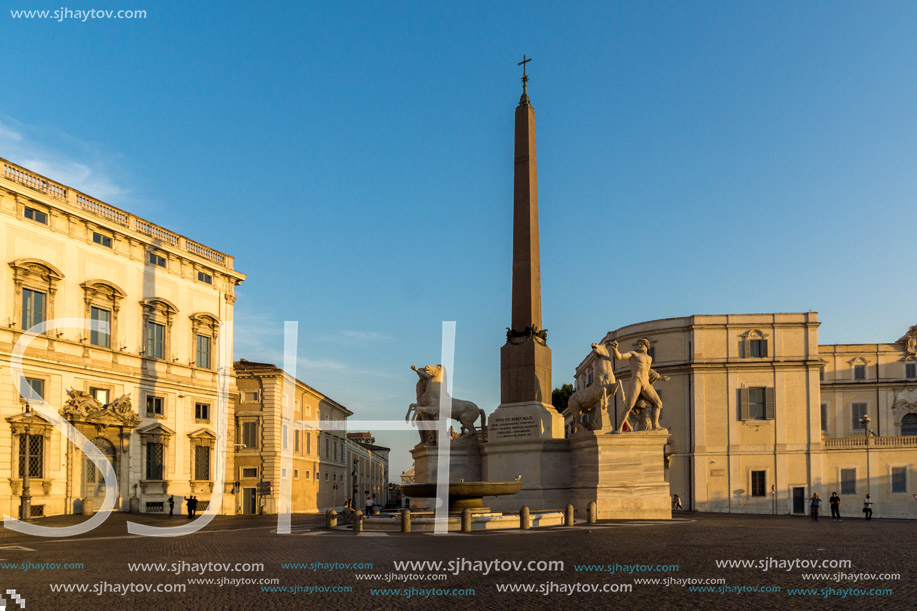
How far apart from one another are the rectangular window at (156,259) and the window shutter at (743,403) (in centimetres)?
3122

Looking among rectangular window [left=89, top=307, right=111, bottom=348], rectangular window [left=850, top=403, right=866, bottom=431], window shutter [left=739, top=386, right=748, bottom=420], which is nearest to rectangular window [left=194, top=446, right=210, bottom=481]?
rectangular window [left=89, top=307, right=111, bottom=348]

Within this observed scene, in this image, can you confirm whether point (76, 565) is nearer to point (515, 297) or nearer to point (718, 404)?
point (515, 297)

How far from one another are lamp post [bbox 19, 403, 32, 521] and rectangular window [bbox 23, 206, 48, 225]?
7.34 m

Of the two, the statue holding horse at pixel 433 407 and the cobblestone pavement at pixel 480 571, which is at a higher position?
the statue holding horse at pixel 433 407

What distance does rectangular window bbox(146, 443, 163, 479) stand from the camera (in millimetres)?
39312

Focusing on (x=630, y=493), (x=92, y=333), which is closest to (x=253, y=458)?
(x=92, y=333)

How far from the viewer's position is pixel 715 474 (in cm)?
4744

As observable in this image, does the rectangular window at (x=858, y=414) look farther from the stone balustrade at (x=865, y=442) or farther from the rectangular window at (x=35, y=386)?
the rectangular window at (x=35, y=386)

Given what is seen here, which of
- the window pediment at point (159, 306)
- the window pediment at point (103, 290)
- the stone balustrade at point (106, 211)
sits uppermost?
the stone balustrade at point (106, 211)

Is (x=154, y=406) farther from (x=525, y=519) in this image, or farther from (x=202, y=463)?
(x=525, y=519)

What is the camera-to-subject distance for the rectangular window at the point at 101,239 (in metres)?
37.7

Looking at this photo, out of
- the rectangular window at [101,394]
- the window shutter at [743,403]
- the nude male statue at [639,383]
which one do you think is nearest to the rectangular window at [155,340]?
the rectangular window at [101,394]

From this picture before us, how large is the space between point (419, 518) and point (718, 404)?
3206 centimetres

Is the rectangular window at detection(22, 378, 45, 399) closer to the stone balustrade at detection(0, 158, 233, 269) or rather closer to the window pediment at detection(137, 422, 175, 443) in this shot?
the window pediment at detection(137, 422, 175, 443)
